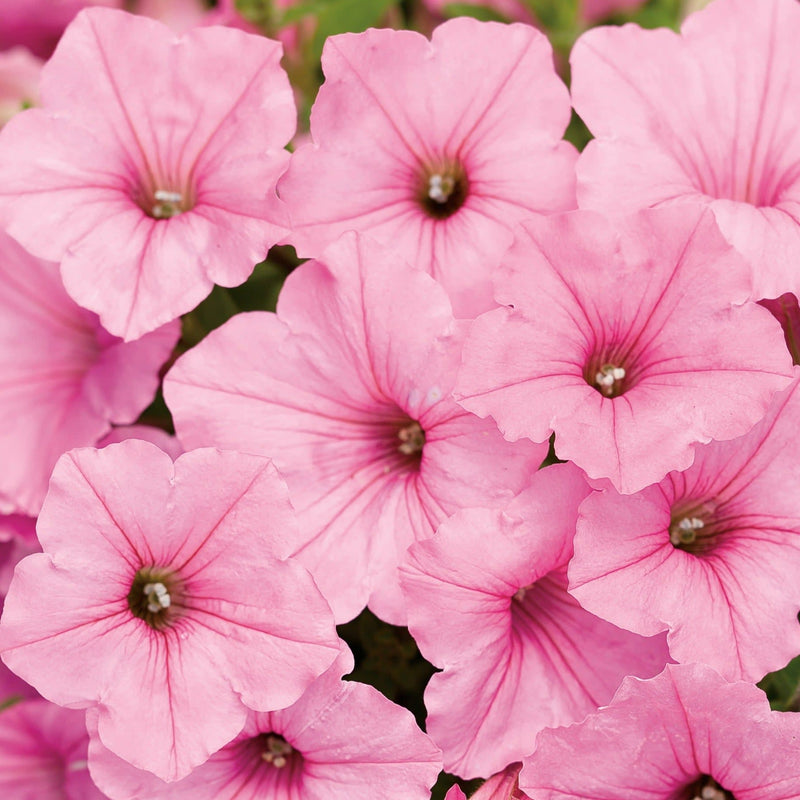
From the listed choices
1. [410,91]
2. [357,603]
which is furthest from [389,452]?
[410,91]

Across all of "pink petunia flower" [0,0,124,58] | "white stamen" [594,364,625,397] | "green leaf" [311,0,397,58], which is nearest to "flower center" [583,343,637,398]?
"white stamen" [594,364,625,397]

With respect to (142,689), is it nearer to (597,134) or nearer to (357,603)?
(357,603)

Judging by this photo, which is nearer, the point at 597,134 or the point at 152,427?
the point at 597,134

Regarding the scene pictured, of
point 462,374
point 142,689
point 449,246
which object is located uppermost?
point 449,246

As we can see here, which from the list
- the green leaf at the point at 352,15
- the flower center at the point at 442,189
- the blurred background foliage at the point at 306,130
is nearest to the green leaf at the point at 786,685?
the blurred background foliage at the point at 306,130

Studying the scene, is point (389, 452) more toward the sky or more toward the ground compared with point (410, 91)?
more toward the ground

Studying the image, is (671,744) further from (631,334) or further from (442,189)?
(442,189)

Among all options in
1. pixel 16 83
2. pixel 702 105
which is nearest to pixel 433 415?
→ pixel 702 105
